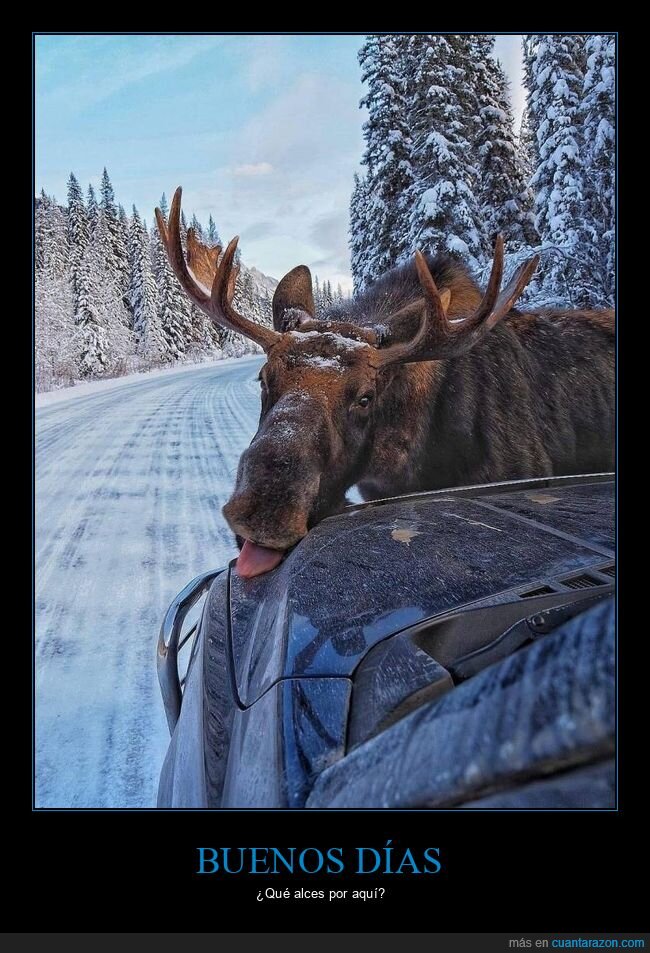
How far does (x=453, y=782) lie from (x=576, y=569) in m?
1.09

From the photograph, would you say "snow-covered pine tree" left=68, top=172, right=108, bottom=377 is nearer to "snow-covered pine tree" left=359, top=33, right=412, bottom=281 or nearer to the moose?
"snow-covered pine tree" left=359, top=33, right=412, bottom=281

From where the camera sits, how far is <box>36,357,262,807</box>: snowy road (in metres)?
2.87

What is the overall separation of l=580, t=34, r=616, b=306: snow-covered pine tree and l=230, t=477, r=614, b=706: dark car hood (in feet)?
3.55

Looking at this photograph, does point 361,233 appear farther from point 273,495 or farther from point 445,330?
point 273,495

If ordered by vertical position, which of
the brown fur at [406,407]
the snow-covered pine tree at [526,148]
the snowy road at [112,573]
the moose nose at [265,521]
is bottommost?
the snowy road at [112,573]

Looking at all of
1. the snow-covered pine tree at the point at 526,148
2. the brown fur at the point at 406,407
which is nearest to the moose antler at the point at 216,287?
the brown fur at the point at 406,407

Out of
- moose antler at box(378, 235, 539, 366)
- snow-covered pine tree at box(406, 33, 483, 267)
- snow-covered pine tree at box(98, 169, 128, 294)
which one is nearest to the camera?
moose antler at box(378, 235, 539, 366)

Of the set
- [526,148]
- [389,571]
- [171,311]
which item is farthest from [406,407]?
[171,311]

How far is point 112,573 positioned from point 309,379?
256 centimetres

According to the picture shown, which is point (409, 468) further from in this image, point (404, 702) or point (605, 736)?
point (605, 736)

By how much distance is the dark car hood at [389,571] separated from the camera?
1.53 m

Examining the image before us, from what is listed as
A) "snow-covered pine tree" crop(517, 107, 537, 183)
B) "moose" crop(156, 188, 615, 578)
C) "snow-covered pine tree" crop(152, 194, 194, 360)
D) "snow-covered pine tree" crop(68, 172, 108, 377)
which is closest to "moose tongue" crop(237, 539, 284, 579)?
"moose" crop(156, 188, 615, 578)

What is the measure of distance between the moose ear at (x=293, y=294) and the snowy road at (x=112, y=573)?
224 centimetres

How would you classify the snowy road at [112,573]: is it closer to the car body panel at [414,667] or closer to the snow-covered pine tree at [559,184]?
the car body panel at [414,667]
